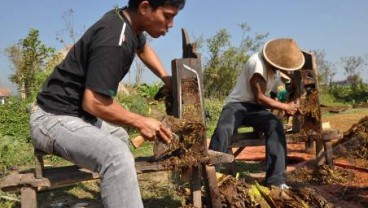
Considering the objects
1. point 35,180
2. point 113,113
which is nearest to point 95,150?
point 113,113

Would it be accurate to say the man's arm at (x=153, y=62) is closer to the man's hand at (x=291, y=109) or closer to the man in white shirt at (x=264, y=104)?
the man in white shirt at (x=264, y=104)

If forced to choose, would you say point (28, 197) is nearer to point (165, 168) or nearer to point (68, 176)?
point (68, 176)

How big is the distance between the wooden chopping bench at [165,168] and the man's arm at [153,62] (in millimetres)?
194

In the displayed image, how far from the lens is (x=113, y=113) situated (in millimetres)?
2682

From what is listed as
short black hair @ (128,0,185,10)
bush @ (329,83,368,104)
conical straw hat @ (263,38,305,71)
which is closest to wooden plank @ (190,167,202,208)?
short black hair @ (128,0,185,10)

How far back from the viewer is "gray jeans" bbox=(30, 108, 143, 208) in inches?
101

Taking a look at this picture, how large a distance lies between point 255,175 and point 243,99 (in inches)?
44.7

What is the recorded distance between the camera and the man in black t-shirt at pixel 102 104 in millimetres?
2602

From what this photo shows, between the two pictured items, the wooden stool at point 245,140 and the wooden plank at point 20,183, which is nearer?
the wooden plank at point 20,183

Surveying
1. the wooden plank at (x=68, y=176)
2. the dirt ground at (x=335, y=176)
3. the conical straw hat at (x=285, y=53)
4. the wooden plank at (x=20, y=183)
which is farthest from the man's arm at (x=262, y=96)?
the wooden plank at (x=20, y=183)

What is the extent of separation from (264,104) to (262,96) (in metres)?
0.11

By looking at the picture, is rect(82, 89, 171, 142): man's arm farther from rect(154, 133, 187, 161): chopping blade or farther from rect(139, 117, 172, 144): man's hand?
rect(154, 133, 187, 161): chopping blade

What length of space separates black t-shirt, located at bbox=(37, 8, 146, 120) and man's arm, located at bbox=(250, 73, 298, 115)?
7.92ft

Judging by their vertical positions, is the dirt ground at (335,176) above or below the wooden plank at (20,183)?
below
